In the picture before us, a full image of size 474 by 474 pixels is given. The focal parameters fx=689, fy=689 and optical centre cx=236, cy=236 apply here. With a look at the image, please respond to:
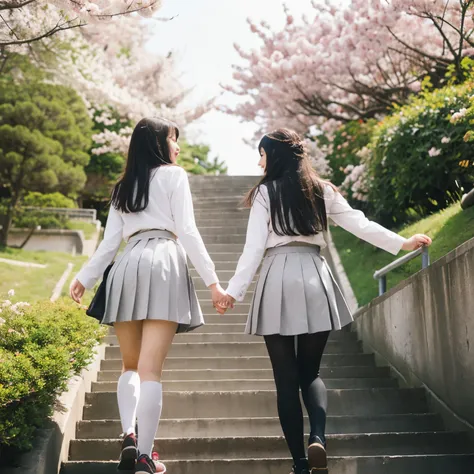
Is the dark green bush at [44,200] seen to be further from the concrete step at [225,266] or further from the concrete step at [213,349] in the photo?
the concrete step at [213,349]

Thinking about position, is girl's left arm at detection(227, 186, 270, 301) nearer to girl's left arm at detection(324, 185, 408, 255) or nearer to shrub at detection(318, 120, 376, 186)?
girl's left arm at detection(324, 185, 408, 255)

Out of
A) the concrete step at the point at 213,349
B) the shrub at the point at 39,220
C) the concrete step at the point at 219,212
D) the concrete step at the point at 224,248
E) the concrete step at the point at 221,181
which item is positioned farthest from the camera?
the concrete step at the point at 221,181

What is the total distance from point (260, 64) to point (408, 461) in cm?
1078

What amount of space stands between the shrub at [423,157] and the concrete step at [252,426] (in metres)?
3.19

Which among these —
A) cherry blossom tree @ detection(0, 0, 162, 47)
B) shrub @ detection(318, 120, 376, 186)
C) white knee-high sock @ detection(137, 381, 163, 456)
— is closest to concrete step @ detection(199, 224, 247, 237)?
shrub @ detection(318, 120, 376, 186)

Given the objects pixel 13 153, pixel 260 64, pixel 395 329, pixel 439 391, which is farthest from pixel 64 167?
pixel 439 391

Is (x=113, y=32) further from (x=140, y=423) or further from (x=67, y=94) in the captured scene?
(x=140, y=423)

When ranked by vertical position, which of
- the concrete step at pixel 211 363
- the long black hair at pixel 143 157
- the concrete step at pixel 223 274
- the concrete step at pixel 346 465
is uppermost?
the concrete step at pixel 223 274

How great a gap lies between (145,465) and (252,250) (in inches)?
46.2

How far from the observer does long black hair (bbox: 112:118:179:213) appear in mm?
3680

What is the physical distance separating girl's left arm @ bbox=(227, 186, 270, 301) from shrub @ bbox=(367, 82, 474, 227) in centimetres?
392

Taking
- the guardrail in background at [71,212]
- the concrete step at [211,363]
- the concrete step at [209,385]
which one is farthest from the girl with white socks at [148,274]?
the guardrail in background at [71,212]

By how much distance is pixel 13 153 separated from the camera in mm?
14430

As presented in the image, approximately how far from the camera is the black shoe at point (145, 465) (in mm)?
3174
